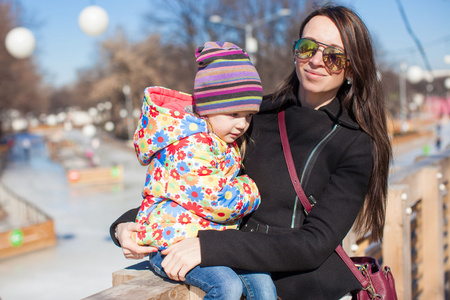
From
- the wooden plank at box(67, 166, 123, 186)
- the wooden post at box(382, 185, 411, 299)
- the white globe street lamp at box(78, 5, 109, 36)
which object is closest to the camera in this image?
the wooden post at box(382, 185, 411, 299)

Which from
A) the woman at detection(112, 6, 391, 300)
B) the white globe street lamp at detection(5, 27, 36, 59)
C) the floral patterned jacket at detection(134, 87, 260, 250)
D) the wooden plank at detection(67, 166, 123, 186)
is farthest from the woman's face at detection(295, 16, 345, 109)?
the wooden plank at detection(67, 166, 123, 186)

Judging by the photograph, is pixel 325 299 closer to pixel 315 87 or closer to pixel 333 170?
pixel 333 170

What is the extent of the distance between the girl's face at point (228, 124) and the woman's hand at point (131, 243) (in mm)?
402

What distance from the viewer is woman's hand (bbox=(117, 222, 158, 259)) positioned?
144cm

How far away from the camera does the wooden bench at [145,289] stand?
1236mm

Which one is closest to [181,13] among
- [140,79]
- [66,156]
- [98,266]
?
[140,79]

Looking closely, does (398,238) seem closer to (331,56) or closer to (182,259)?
(331,56)

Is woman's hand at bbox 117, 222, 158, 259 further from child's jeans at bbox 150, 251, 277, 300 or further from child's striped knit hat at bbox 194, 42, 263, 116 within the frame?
child's striped knit hat at bbox 194, 42, 263, 116

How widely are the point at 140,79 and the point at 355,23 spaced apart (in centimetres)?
3625

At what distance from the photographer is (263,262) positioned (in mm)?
1349

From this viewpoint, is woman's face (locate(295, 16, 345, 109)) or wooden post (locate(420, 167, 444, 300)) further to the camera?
wooden post (locate(420, 167, 444, 300))

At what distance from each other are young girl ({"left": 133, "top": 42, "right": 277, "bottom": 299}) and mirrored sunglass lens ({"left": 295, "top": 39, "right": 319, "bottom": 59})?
0.24 m

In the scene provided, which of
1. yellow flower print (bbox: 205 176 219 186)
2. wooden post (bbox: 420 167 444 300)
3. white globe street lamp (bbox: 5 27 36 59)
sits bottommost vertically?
wooden post (bbox: 420 167 444 300)

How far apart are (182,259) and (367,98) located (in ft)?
2.79
